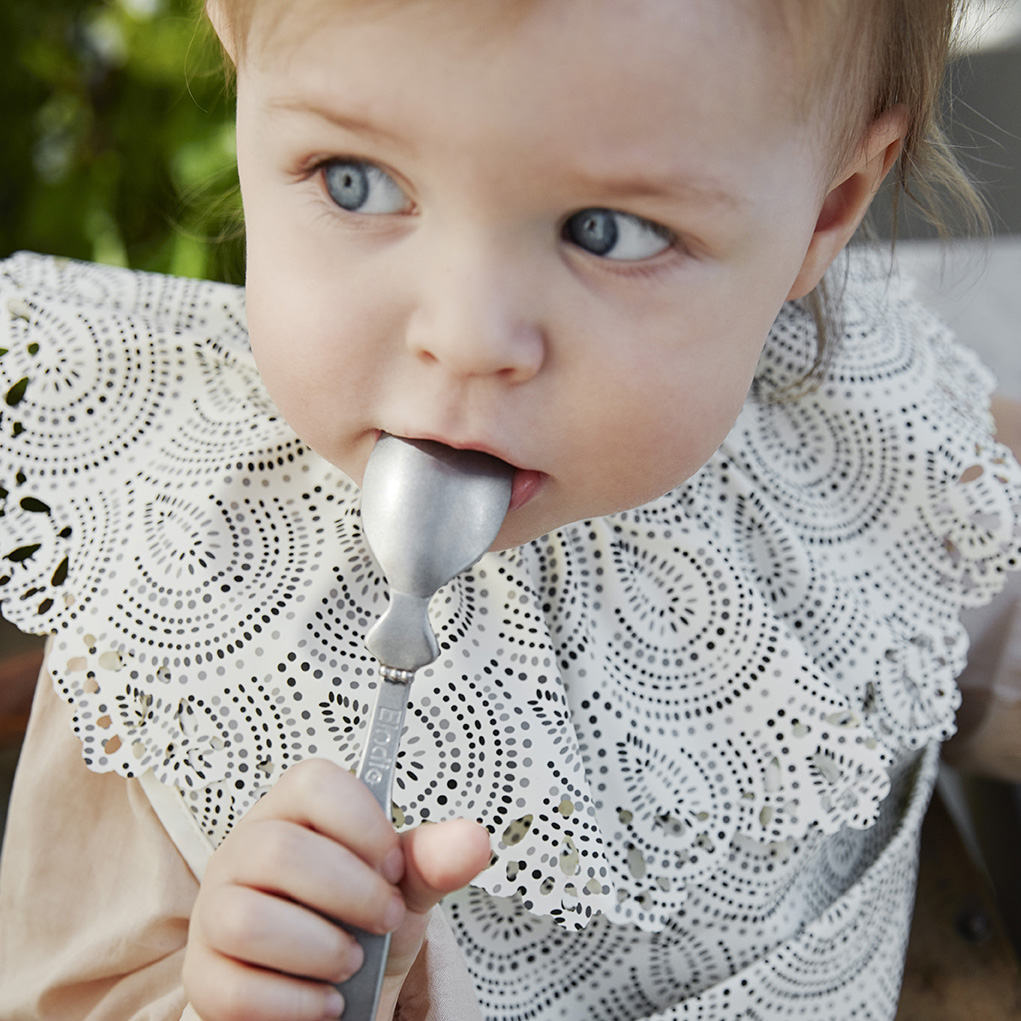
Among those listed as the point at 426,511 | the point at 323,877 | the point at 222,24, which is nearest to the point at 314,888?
the point at 323,877

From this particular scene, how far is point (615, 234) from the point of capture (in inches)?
16.2

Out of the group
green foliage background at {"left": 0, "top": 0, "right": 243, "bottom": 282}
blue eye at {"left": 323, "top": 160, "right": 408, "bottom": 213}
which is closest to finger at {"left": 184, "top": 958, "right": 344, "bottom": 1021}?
blue eye at {"left": 323, "top": 160, "right": 408, "bottom": 213}

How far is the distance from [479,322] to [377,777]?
0.56 feet

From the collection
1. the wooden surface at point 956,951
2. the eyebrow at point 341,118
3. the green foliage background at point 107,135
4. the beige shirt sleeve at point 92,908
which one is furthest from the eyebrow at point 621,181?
the green foliage background at point 107,135

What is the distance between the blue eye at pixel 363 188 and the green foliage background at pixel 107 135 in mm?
724

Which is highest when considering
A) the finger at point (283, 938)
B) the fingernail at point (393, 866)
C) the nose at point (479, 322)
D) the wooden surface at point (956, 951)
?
the nose at point (479, 322)

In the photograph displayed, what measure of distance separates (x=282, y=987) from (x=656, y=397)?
262 mm

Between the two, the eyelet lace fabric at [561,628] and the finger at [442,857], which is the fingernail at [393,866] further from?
the eyelet lace fabric at [561,628]

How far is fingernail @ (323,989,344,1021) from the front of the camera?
0.36 meters

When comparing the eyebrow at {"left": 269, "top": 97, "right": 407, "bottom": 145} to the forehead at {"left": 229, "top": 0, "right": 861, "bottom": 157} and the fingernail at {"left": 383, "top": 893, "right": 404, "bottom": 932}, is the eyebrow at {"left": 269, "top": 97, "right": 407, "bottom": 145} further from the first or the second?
the fingernail at {"left": 383, "top": 893, "right": 404, "bottom": 932}

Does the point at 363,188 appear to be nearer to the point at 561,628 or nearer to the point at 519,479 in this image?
the point at 519,479

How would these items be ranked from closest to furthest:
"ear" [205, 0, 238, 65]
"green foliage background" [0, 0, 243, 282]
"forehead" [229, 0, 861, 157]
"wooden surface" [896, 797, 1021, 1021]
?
"forehead" [229, 0, 861, 157] < "ear" [205, 0, 238, 65] < "wooden surface" [896, 797, 1021, 1021] < "green foliage background" [0, 0, 243, 282]

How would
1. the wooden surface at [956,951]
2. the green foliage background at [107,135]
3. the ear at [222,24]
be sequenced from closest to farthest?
the ear at [222,24] < the wooden surface at [956,951] < the green foliage background at [107,135]

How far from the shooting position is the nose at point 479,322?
39 centimetres
